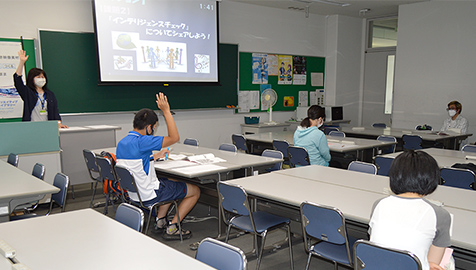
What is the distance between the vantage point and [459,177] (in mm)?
3414

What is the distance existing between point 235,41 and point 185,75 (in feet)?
4.86

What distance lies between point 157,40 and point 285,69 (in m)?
3.26

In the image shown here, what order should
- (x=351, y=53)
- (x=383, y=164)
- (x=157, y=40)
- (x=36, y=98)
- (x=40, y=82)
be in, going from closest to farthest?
(x=383, y=164) < (x=40, y=82) < (x=36, y=98) < (x=157, y=40) < (x=351, y=53)

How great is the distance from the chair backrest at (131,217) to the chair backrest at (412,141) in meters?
4.79

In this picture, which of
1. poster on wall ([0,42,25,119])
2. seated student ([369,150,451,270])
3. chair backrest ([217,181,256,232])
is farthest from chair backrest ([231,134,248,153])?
seated student ([369,150,451,270])

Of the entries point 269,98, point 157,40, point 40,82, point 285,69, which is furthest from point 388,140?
point 40,82

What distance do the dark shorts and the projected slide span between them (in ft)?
9.62

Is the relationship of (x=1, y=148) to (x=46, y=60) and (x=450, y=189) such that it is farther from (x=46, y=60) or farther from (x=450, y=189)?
(x=450, y=189)

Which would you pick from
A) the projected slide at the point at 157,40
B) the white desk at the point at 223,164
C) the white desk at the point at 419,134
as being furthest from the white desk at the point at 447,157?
the projected slide at the point at 157,40

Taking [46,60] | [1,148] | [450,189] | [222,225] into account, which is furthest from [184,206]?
[46,60]

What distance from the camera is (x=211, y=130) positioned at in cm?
750

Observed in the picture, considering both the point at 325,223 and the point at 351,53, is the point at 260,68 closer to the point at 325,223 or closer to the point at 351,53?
the point at 351,53

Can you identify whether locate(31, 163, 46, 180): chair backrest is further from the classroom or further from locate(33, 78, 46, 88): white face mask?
the classroom

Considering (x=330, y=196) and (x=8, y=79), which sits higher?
(x=8, y=79)
